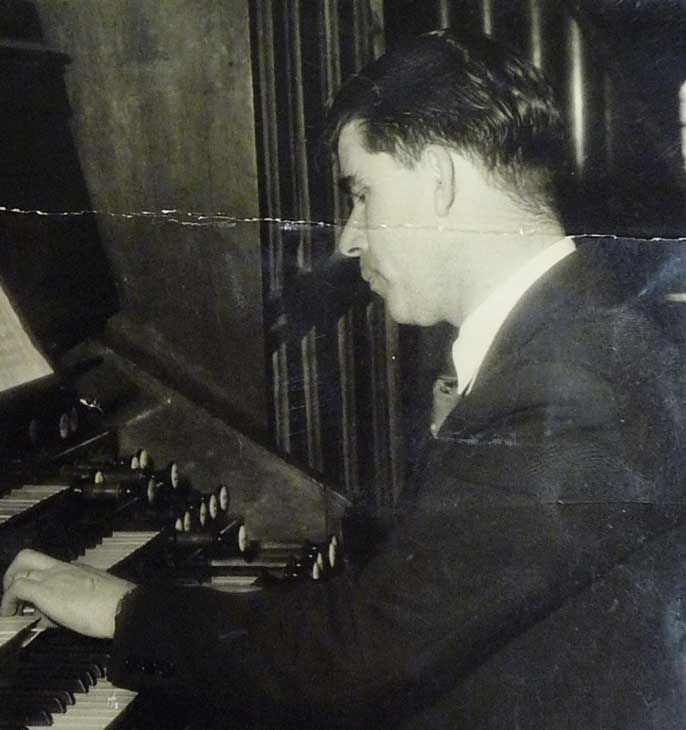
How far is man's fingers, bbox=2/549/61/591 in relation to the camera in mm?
1344

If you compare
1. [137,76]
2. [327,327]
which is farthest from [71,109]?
[327,327]

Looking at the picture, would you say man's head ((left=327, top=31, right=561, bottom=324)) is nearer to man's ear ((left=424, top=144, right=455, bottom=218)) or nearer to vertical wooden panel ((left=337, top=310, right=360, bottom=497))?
man's ear ((left=424, top=144, right=455, bottom=218))

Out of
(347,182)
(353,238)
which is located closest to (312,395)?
(353,238)

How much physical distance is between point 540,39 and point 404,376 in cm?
71

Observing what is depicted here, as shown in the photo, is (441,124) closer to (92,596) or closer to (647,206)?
(647,206)

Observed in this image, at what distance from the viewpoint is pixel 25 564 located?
53.0 inches

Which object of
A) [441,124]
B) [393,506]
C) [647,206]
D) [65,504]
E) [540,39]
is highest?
[540,39]

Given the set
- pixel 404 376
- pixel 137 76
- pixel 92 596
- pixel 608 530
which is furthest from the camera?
pixel 404 376

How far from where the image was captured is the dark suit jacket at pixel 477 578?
4.42ft

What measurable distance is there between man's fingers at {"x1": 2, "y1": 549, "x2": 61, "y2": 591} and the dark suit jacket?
0.45ft

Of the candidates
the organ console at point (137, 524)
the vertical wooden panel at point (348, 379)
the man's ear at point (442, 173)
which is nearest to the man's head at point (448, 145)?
the man's ear at point (442, 173)

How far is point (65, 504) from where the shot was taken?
1538 mm

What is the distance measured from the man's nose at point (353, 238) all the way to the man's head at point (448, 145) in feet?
0.14

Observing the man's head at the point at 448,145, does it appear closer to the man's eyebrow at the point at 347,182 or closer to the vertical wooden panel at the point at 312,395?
the man's eyebrow at the point at 347,182
